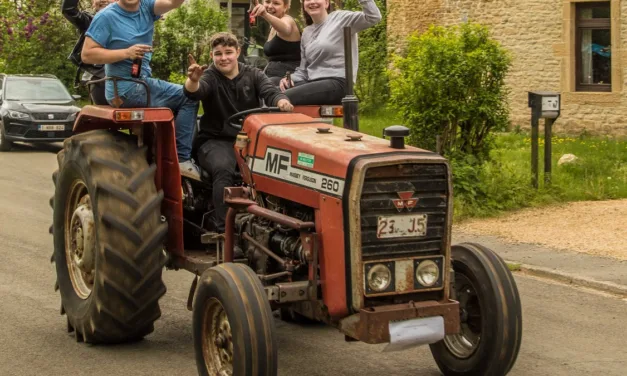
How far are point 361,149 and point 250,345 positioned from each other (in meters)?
1.27

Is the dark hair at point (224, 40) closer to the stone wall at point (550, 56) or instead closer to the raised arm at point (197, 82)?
the raised arm at point (197, 82)

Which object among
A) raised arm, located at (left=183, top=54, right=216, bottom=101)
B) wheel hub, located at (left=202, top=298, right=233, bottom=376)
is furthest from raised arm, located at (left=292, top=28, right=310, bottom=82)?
wheel hub, located at (left=202, top=298, right=233, bottom=376)

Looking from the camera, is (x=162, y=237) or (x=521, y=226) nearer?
(x=162, y=237)

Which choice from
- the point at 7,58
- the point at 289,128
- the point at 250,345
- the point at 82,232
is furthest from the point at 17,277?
the point at 7,58

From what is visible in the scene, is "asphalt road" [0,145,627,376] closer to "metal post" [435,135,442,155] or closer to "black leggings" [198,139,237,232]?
"black leggings" [198,139,237,232]

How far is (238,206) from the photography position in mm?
7043

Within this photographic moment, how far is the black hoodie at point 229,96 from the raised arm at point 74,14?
8.47 feet

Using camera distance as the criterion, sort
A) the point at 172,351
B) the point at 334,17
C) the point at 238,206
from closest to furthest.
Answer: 1. the point at 238,206
2. the point at 172,351
3. the point at 334,17

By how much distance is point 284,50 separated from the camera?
31.2ft

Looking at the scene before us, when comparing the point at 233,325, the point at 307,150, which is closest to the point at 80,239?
the point at 307,150

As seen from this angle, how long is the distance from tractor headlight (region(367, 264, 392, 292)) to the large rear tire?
2.16ft

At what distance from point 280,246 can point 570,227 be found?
6.71 m

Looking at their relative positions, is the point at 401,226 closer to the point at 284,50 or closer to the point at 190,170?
the point at 190,170

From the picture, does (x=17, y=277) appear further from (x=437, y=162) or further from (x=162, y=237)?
(x=437, y=162)
